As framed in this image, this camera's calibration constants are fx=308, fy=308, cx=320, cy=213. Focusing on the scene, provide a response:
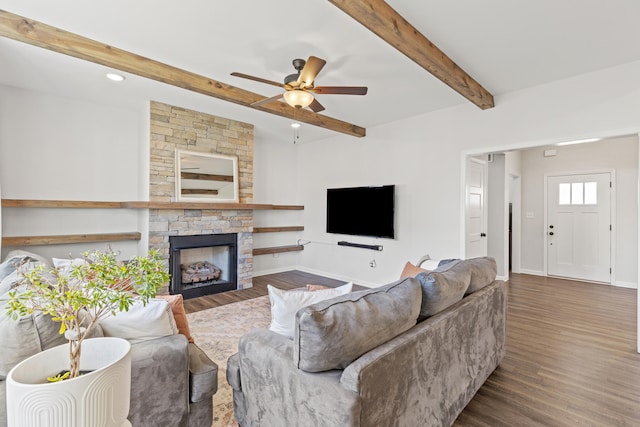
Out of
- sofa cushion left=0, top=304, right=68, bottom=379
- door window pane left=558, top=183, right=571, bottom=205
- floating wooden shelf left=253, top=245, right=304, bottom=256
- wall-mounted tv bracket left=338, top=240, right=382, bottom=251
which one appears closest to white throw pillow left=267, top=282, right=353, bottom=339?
sofa cushion left=0, top=304, right=68, bottom=379

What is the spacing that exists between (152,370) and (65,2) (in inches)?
102

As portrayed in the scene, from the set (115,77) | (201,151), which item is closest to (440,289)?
(115,77)

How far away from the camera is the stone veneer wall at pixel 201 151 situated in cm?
420

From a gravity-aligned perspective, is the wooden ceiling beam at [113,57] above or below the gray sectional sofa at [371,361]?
above

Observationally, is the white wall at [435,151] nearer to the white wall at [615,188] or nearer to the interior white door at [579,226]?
the white wall at [615,188]

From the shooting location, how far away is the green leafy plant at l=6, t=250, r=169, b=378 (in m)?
0.99

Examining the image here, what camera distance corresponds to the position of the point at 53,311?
1.00 metres

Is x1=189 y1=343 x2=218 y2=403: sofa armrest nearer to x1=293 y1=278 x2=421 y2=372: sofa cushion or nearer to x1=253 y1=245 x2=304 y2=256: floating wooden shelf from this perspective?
x1=293 y1=278 x2=421 y2=372: sofa cushion

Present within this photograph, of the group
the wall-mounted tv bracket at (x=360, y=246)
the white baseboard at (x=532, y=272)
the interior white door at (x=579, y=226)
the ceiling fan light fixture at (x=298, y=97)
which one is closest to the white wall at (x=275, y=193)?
the wall-mounted tv bracket at (x=360, y=246)

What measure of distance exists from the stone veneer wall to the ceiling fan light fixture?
223 cm

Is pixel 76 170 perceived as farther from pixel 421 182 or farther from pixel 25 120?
pixel 421 182

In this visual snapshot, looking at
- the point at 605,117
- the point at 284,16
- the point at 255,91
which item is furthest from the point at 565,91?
the point at 255,91

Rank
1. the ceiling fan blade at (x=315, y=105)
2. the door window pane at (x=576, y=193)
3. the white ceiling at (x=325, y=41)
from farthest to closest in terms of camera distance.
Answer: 1. the door window pane at (x=576, y=193)
2. the ceiling fan blade at (x=315, y=105)
3. the white ceiling at (x=325, y=41)

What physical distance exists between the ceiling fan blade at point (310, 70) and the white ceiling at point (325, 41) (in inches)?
9.8
